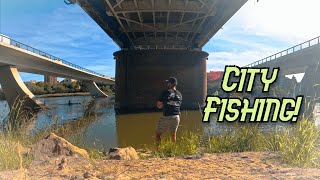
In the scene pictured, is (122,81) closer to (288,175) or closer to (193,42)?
(193,42)

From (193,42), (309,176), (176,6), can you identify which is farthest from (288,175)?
(193,42)

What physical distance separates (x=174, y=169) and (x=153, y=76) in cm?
2814

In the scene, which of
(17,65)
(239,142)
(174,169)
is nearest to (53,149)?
(174,169)

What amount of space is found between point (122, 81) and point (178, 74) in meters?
5.32

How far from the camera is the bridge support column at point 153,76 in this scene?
110ft

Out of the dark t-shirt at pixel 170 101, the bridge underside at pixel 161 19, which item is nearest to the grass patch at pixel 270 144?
the dark t-shirt at pixel 170 101

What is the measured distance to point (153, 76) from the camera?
33.5 m

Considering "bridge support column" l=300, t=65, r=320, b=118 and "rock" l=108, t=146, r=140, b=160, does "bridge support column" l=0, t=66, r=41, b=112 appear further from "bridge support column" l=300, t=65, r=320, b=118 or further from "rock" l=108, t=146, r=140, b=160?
"rock" l=108, t=146, r=140, b=160

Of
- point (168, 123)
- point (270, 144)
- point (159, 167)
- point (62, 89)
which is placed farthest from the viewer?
point (62, 89)

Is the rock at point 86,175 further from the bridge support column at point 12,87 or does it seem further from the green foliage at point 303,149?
the bridge support column at point 12,87

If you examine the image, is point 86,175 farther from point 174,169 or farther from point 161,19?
point 161,19

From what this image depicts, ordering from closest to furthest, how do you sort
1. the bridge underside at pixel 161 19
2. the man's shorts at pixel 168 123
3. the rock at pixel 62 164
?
1. the rock at pixel 62 164
2. the man's shorts at pixel 168 123
3. the bridge underside at pixel 161 19

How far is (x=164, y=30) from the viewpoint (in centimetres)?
3334

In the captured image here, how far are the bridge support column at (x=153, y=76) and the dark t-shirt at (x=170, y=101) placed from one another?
2403 centimetres
